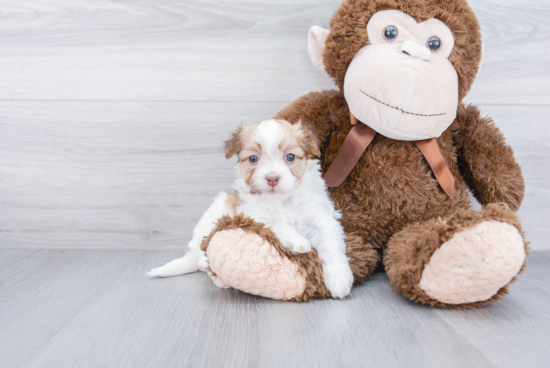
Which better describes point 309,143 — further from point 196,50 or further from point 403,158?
point 196,50

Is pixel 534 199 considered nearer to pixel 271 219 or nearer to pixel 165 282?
pixel 271 219

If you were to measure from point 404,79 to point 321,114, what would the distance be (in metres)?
0.33

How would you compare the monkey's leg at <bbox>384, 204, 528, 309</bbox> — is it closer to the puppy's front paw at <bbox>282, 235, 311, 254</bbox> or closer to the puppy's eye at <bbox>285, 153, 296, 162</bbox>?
the puppy's front paw at <bbox>282, 235, 311, 254</bbox>

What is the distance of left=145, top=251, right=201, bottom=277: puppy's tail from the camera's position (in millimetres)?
1470

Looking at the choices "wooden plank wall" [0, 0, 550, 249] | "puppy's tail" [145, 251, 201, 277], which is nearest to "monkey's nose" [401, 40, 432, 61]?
"wooden plank wall" [0, 0, 550, 249]

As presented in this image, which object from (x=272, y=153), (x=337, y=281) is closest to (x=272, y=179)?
(x=272, y=153)

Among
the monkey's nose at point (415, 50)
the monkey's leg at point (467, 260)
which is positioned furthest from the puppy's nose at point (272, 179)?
the monkey's nose at point (415, 50)

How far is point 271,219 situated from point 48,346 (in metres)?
0.66

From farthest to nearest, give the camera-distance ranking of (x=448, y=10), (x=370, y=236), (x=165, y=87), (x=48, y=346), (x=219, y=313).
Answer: (x=165, y=87)
(x=370, y=236)
(x=448, y=10)
(x=219, y=313)
(x=48, y=346)

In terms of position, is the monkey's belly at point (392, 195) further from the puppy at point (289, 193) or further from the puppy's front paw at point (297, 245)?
the puppy's front paw at point (297, 245)

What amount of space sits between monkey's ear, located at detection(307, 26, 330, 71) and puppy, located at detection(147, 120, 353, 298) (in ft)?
0.95

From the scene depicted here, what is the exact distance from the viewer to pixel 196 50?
67.8 inches

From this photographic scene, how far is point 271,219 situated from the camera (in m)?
1.28

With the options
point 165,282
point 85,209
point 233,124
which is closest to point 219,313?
point 165,282
